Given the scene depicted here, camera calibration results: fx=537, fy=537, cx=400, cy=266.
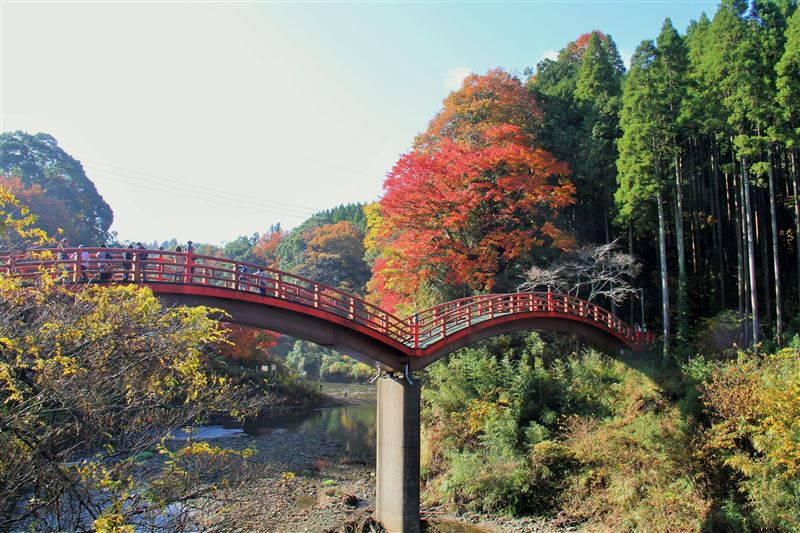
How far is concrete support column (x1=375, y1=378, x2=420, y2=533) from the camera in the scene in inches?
528

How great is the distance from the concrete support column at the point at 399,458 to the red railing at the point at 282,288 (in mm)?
1418

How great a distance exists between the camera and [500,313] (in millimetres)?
17891

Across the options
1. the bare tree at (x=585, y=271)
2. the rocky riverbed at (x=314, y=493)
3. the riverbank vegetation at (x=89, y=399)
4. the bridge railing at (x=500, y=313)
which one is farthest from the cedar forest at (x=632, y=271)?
the riverbank vegetation at (x=89, y=399)

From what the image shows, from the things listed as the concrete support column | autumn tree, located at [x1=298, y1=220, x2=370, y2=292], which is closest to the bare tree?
the concrete support column

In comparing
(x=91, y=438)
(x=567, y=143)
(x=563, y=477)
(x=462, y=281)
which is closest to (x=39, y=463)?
(x=91, y=438)

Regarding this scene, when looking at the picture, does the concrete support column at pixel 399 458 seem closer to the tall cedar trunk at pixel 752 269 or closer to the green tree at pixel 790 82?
the tall cedar trunk at pixel 752 269

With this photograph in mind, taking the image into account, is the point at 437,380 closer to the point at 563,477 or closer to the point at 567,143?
the point at 563,477

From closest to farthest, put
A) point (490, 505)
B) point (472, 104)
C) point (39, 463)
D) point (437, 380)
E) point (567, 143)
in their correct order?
point (39, 463)
point (490, 505)
point (437, 380)
point (472, 104)
point (567, 143)

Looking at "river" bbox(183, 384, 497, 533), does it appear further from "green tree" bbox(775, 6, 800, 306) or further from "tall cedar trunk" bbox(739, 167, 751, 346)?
"green tree" bbox(775, 6, 800, 306)

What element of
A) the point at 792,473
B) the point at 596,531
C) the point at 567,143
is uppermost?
the point at 567,143

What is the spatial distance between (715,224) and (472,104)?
12813 mm

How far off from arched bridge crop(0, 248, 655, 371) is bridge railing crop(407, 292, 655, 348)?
4 centimetres

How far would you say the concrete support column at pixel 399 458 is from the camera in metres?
13.4

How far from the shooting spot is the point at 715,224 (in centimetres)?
2525
